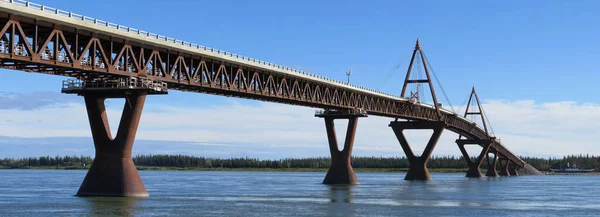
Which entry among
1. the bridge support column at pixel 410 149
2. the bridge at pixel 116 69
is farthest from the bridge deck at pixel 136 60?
the bridge support column at pixel 410 149

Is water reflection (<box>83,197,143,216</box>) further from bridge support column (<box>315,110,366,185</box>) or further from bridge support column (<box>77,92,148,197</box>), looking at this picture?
bridge support column (<box>315,110,366,185</box>)

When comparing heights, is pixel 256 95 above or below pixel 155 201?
above

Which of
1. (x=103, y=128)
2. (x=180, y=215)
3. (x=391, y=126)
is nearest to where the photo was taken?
(x=180, y=215)

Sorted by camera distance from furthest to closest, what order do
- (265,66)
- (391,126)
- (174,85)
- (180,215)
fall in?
(391,126)
(265,66)
(174,85)
(180,215)

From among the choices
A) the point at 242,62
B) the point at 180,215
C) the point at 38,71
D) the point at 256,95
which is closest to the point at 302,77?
the point at 256,95

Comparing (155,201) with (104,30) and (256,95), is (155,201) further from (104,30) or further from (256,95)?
(256,95)

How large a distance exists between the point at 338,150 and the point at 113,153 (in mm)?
56883

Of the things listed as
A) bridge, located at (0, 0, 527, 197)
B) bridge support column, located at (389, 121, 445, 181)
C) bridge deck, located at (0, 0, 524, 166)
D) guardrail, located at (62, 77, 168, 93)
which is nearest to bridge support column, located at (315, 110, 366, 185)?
bridge deck, located at (0, 0, 524, 166)

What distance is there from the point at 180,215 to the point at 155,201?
15.5 m

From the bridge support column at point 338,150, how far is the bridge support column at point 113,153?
53732 millimetres

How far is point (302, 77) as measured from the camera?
354 ft

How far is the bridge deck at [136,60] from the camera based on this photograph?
204 feet

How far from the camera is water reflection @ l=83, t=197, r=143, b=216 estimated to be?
190 ft

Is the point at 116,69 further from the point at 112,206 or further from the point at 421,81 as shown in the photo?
the point at 421,81
